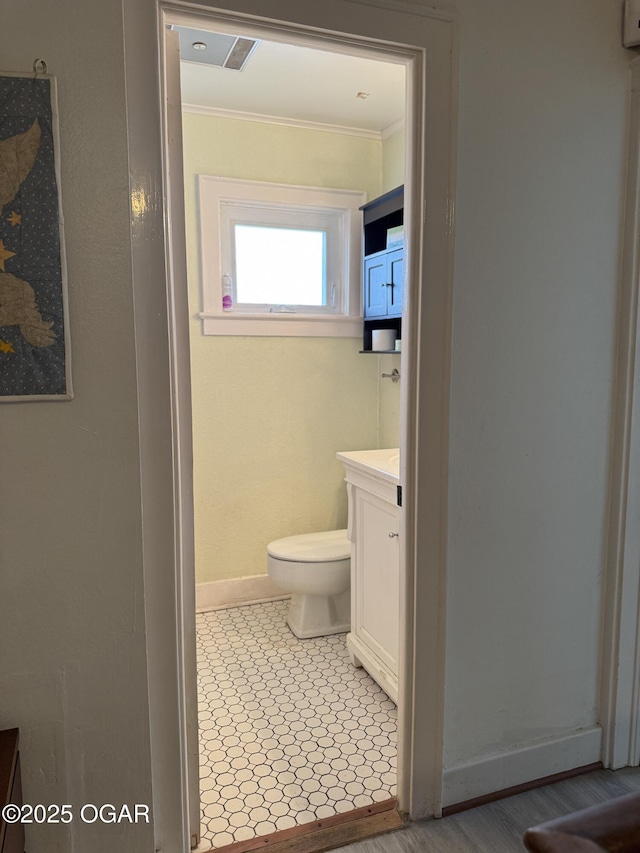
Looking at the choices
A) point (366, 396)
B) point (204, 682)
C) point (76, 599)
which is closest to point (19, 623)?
point (76, 599)

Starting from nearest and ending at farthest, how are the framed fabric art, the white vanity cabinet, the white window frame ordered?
the framed fabric art < the white vanity cabinet < the white window frame

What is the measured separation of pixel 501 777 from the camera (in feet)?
5.97

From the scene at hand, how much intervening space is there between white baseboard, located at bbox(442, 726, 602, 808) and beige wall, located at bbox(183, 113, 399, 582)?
1707 millimetres

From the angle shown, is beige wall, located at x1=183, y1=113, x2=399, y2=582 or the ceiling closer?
the ceiling

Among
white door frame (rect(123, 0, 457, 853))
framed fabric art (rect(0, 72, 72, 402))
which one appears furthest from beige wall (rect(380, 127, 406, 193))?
framed fabric art (rect(0, 72, 72, 402))

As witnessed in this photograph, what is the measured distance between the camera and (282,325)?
3.15 meters

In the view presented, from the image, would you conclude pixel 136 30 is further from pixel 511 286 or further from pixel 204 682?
pixel 204 682

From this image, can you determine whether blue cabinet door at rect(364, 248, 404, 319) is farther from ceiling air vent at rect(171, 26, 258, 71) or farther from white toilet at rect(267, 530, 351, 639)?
white toilet at rect(267, 530, 351, 639)

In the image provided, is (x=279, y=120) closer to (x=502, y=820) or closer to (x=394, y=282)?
(x=394, y=282)

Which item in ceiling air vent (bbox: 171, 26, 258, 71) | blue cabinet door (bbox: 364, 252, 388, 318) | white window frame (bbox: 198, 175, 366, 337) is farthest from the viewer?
white window frame (bbox: 198, 175, 366, 337)

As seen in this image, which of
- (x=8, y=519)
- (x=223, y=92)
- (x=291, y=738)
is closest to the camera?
Answer: (x=8, y=519)

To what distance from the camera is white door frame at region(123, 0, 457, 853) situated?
1332mm

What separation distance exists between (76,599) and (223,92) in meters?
2.31

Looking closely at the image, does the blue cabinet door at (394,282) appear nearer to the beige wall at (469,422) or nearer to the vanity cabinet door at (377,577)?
the vanity cabinet door at (377,577)
